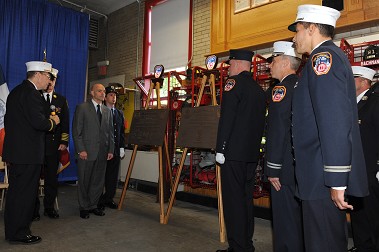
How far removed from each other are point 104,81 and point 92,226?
211 inches

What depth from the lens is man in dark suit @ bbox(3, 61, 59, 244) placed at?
9.92 ft

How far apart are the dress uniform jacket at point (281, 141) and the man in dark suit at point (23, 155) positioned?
2.16 metres

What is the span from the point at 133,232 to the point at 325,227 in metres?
2.48

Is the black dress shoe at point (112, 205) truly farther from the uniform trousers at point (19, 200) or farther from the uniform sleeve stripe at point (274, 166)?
the uniform sleeve stripe at point (274, 166)

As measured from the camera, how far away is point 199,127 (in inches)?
153

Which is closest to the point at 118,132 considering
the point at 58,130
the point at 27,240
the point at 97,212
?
the point at 58,130

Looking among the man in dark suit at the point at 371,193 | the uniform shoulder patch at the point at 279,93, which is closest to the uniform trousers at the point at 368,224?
the man in dark suit at the point at 371,193

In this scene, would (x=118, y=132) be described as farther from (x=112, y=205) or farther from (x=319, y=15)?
(x=319, y=15)

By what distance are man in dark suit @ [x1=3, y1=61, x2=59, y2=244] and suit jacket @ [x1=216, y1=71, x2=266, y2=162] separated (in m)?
1.74

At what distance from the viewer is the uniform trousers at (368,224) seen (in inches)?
114

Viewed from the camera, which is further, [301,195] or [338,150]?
[301,195]

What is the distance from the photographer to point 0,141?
17.2 ft

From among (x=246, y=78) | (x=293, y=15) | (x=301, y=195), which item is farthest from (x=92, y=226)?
(x=293, y=15)

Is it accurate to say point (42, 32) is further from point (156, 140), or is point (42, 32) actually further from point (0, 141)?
point (156, 140)
